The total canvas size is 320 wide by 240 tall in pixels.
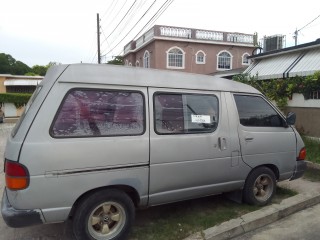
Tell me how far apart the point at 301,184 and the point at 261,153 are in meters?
1.77

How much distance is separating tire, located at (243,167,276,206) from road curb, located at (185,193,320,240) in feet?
0.56

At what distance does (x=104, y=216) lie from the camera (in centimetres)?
Result: 322

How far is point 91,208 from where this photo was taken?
307cm

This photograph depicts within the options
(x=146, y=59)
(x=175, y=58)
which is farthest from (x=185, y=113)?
(x=146, y=59)

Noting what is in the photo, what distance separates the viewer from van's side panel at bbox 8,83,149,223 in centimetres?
280

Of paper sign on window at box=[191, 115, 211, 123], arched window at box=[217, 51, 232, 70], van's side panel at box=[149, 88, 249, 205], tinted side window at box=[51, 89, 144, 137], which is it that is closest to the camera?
tinted side window at box=[51, 89, 144, 137]

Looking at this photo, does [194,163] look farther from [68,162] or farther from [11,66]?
[11,66]

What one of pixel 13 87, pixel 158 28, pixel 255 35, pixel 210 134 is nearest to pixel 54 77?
pixel 210 134

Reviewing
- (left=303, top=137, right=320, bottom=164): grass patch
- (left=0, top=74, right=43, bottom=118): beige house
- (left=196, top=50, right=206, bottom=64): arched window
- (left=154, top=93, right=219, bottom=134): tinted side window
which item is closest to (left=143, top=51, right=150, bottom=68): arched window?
(left=196, top=50, right=206, bottom=64): arched window

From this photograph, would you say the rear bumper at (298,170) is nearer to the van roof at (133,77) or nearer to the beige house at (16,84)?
the van roof at (133,77)

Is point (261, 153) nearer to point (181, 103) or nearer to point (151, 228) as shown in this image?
point (181, 103)

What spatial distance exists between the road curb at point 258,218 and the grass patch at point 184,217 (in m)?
0.14

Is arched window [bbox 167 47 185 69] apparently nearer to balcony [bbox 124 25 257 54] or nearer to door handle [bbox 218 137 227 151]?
balcony [bbox 124 25 257 54]

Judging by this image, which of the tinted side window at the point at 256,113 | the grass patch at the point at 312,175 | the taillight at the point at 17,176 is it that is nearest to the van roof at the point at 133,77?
the tinted side window at the point at 256,113
